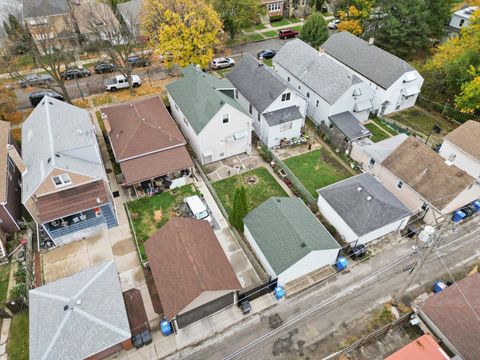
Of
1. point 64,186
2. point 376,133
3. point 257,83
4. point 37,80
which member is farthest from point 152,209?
point 37,80

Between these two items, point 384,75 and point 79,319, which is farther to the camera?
point 384,75

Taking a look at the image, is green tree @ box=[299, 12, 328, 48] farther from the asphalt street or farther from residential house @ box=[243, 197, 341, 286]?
the asphalt street

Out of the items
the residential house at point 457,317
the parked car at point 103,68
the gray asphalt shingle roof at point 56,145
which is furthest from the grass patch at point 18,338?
the parked car at point 103,68

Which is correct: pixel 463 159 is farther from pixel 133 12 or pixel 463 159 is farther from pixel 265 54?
pixel 133 12

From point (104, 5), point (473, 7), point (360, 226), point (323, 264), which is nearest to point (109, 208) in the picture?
point (323, 264)

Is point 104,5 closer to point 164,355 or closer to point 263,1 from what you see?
point 263,1

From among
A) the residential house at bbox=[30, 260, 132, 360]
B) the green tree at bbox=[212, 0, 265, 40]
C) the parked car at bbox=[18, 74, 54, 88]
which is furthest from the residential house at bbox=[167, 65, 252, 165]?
the green tree at bbox=[212, 0, 265, 40]

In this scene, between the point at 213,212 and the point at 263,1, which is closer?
the point at 213,212
